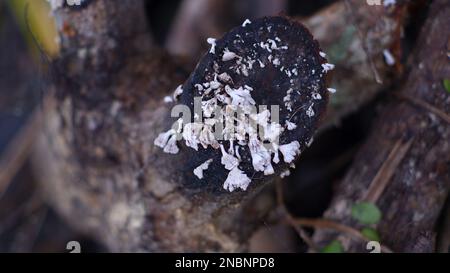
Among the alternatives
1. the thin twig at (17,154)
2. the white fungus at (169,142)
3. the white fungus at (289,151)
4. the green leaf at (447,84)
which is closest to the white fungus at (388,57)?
the green leaf at (447,84)

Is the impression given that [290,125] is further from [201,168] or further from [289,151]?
[201,168]

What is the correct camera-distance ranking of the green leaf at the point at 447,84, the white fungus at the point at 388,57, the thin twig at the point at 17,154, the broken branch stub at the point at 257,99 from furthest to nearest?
the thin twig at the point at 17,154 → the white fungus at the point at 388,57 → the green leaf at the point at 447,84 → the broken branch stub at the point at 257,99

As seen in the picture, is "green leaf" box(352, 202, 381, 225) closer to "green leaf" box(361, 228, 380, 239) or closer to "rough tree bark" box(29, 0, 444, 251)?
"green leaf" box(361, 228, 380, 239)

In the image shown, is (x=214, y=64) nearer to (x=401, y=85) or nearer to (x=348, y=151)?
(x=401, y=85)

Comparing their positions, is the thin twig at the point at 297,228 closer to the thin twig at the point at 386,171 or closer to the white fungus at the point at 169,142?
the thin twig at the point at 386,171

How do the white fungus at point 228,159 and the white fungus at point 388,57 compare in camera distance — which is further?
Result: the white fungus at point 388,57

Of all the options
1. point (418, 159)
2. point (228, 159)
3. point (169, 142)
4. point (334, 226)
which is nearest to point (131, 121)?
point (169, 142)
